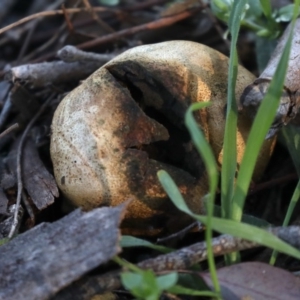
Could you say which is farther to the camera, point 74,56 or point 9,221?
point 74,56

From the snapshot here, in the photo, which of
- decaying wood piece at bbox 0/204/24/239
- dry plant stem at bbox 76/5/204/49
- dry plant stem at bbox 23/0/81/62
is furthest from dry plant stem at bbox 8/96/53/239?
dry plant stem at bbox 23/0/81/62

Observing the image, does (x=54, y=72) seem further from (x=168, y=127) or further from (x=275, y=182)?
(x=275, y=182)

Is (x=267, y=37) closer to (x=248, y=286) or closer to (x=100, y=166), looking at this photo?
(x=100, y=166)

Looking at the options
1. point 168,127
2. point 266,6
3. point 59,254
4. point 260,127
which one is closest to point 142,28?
point 266,6

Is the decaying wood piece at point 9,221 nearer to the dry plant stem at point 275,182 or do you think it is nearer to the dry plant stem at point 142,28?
the dry plant stem at point 275,182

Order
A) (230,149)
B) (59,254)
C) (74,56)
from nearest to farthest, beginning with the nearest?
(59,254)
(230,149)
(74,56)
